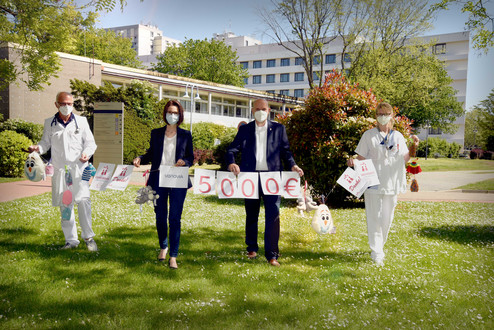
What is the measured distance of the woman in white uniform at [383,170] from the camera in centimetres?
615

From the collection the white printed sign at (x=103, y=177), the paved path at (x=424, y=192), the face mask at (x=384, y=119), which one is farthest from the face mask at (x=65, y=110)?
the face mask at (x=384, y=119)

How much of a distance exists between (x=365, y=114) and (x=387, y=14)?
895 inches

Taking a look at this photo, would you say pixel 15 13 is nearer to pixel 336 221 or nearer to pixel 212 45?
pixel 336 221

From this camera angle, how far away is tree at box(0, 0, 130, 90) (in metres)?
9.90

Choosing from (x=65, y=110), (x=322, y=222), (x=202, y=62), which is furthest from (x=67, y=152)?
(x=202, y=62)

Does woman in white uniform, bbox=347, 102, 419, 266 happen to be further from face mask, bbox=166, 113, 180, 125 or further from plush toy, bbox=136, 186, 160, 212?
plush toy, bbox=136, 186, 160, 212

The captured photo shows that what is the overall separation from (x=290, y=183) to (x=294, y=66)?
8036 cm

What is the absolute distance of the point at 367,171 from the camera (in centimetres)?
598

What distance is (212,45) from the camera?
5797 cm

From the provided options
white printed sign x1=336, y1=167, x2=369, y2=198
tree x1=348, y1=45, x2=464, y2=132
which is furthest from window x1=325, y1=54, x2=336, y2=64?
white printed sign x1=336, y1=167, x2=369, y2=198

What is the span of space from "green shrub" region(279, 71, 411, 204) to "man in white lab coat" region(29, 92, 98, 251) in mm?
7501

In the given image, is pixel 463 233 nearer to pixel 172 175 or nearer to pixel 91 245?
pixel 172 175

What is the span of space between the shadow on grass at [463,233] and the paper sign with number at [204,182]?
17.7ft

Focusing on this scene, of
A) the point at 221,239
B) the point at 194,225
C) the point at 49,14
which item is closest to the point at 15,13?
the point at 49,14
